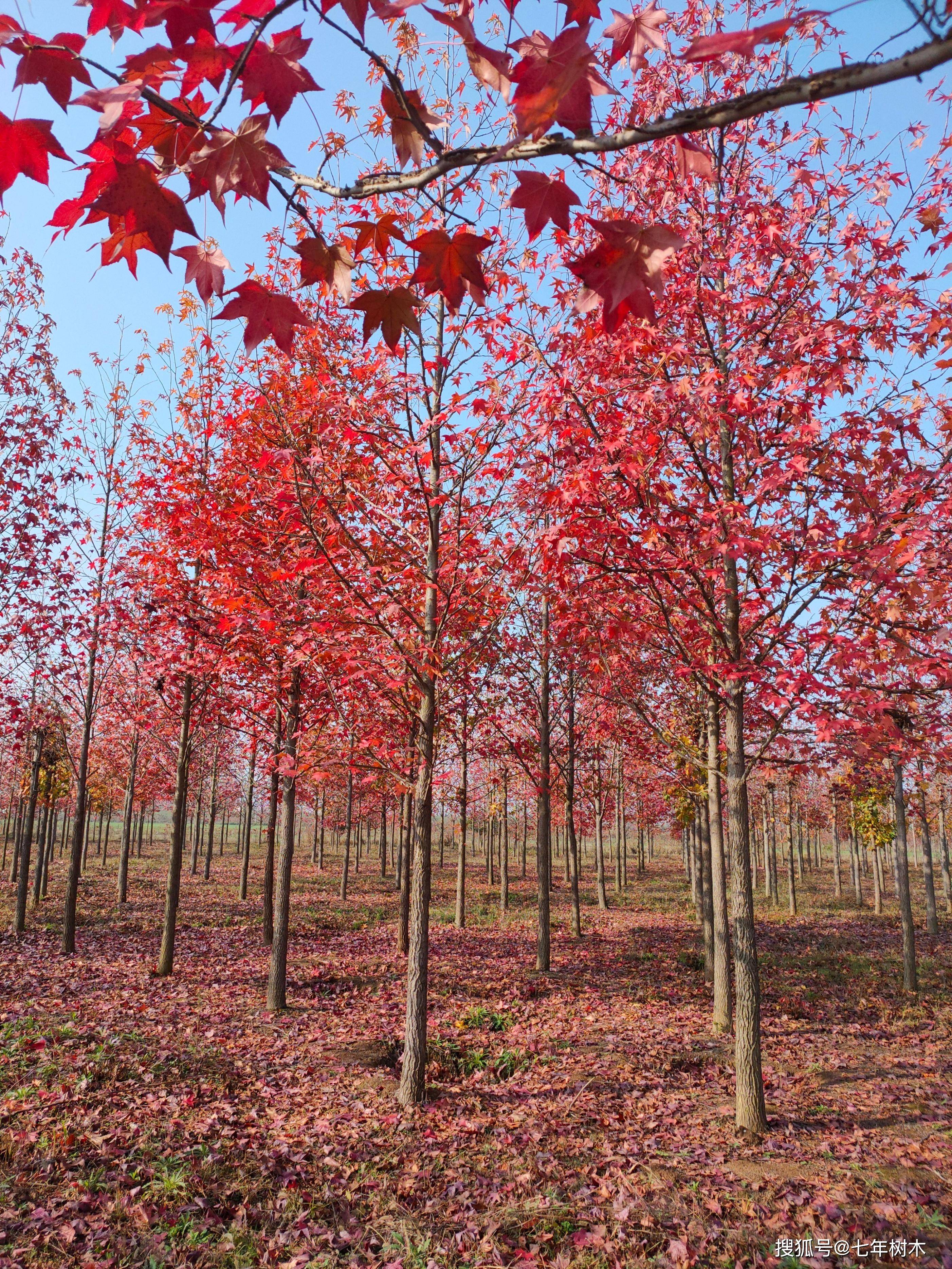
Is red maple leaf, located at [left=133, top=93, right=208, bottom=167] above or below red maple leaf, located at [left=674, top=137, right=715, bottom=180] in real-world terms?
below

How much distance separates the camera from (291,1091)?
20.0 ft

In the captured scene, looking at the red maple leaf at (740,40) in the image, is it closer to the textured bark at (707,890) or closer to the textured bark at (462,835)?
the textured bark at (707,890)

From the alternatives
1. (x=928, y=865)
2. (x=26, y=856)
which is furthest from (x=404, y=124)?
(x=928, y=865)

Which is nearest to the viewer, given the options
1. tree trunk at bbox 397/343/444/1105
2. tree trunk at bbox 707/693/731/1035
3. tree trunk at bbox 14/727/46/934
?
tree trunk at bbox 397/343/444/1105

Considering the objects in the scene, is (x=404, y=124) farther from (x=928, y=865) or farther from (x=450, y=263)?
(x=928, y=865)

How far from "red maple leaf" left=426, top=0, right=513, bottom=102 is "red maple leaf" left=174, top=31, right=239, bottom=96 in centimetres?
52

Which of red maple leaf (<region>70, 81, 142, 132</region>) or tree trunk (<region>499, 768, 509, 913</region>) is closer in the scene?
red maple leaf (<region>70, 81, 142, 132</region>)

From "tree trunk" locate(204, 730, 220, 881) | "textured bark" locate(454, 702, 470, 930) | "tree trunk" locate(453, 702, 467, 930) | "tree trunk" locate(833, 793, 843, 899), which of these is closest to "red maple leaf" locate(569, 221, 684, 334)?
"textured bark" locate(454, 702, 470, 930)

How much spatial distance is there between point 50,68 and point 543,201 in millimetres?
1104

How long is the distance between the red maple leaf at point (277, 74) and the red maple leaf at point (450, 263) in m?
0.41

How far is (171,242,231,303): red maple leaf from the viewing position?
6.00ft

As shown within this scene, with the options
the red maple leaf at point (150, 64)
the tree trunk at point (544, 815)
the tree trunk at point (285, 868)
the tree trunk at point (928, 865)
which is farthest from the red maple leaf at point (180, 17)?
the tree trunk at point (928, 865)

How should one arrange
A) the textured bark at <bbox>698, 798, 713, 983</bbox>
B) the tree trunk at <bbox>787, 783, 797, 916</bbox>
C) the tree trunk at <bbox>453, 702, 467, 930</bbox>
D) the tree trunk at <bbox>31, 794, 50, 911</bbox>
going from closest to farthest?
1. the textured bark at <bbox>698, 798, 713, 983</bbox>
2. the tree trunk at <bbox>453, 702, 467, 930</bbox>
3. the tree trunk at <bbox>31, 794, 50, 911</bbox>
4. the tree trunk at <bbox>787, 783, 797, 916</bbox>

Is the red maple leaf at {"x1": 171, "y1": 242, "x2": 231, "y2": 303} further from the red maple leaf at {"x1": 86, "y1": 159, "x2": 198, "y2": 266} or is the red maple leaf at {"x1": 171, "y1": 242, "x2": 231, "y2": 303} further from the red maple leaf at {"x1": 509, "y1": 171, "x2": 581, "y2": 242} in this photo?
the red maple leaf at {"x1": 509, "y1": 171, "x2": 581, "y2": 242}
